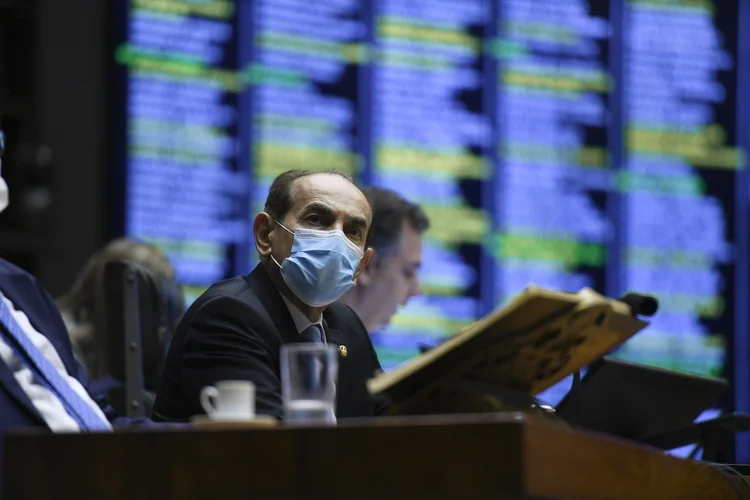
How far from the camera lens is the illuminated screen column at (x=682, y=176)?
5562 millimetres

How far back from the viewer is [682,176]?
571 cm

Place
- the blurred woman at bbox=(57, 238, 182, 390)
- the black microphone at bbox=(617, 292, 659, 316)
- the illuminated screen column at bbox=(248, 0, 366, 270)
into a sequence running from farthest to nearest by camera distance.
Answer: the illuminated screen column at bbox=(248, 0, 366, 270), the blurred woman at bbox=(57, 238, 182, 390), the black microphone at bbox=(617, 292, 659, 316)

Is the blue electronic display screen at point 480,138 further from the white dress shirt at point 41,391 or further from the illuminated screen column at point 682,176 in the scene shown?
the white dress shirt at point 41,391

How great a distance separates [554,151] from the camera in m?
5.51

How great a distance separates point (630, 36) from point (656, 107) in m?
0.33

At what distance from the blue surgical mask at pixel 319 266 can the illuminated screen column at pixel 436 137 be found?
7.67 ft

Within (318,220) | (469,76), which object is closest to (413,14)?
(469,76)

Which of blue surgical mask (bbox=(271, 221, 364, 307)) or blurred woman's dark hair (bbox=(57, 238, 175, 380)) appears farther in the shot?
blurred woman's dark hair (bbox=(57, 238, 175, 380))

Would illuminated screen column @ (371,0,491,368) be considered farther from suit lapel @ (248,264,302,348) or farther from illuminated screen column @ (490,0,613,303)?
suit lapel @ (248,264,302,348)

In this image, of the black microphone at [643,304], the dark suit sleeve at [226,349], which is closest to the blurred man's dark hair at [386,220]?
the dark suit sleeve at [226,349]

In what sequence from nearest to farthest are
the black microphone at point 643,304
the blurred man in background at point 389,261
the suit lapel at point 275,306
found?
the black microphone at point 643,304 < the suit lapel at point 275,306 < the blurred man in background at point 389,261

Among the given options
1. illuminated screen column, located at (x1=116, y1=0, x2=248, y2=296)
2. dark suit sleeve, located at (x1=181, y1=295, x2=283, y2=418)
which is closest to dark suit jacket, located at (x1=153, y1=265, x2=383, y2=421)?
dark suit sleeve, located at (x1=181, y1=295, x2=283, y2=418)

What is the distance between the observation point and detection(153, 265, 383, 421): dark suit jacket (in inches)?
93.0

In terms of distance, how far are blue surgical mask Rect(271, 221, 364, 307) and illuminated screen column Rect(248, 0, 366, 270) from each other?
2140 mm
